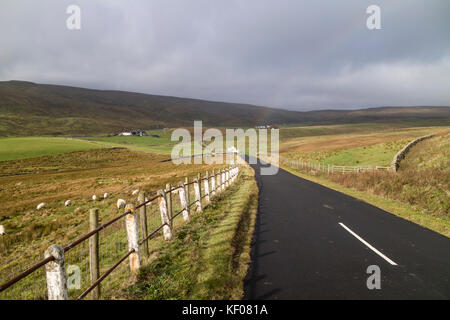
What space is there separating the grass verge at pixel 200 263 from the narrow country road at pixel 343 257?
0.38 metres

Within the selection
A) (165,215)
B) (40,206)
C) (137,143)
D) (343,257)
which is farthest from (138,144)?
(343,257)

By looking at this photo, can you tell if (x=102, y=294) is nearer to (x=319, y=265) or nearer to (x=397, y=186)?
(x=319, y=265)

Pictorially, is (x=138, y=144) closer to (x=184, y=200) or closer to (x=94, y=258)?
(x=184, y=200)

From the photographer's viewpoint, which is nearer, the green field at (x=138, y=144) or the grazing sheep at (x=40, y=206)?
the grazing sheep at (x=40, y=206)

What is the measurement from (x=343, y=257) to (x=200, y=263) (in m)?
3.76

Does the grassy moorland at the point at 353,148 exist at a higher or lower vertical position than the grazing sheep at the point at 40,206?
higher

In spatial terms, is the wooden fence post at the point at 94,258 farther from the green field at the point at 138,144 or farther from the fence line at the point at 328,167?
the green field at the point at 138,144

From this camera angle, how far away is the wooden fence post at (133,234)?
5891 millimetres

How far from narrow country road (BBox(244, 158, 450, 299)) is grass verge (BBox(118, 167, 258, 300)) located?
0.38m

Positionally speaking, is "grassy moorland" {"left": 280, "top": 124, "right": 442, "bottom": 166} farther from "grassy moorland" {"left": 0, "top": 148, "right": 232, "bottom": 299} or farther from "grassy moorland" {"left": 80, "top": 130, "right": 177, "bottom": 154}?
"grassy moorland" {"left": 80, "top": 130, "right": 177, "bottom": 154}

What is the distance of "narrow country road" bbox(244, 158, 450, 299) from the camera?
5.12 meters

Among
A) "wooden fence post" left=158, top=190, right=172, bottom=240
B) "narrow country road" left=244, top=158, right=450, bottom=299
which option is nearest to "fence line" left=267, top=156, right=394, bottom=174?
"narrow country road" left=244, top=158, right=450, bottom=299

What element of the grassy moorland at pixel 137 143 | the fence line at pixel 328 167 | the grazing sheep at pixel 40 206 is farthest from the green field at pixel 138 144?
the grazing sheep at pixel 40 206

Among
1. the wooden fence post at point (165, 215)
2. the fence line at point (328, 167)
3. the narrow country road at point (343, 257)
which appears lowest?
the fence line at point (328, 167)
